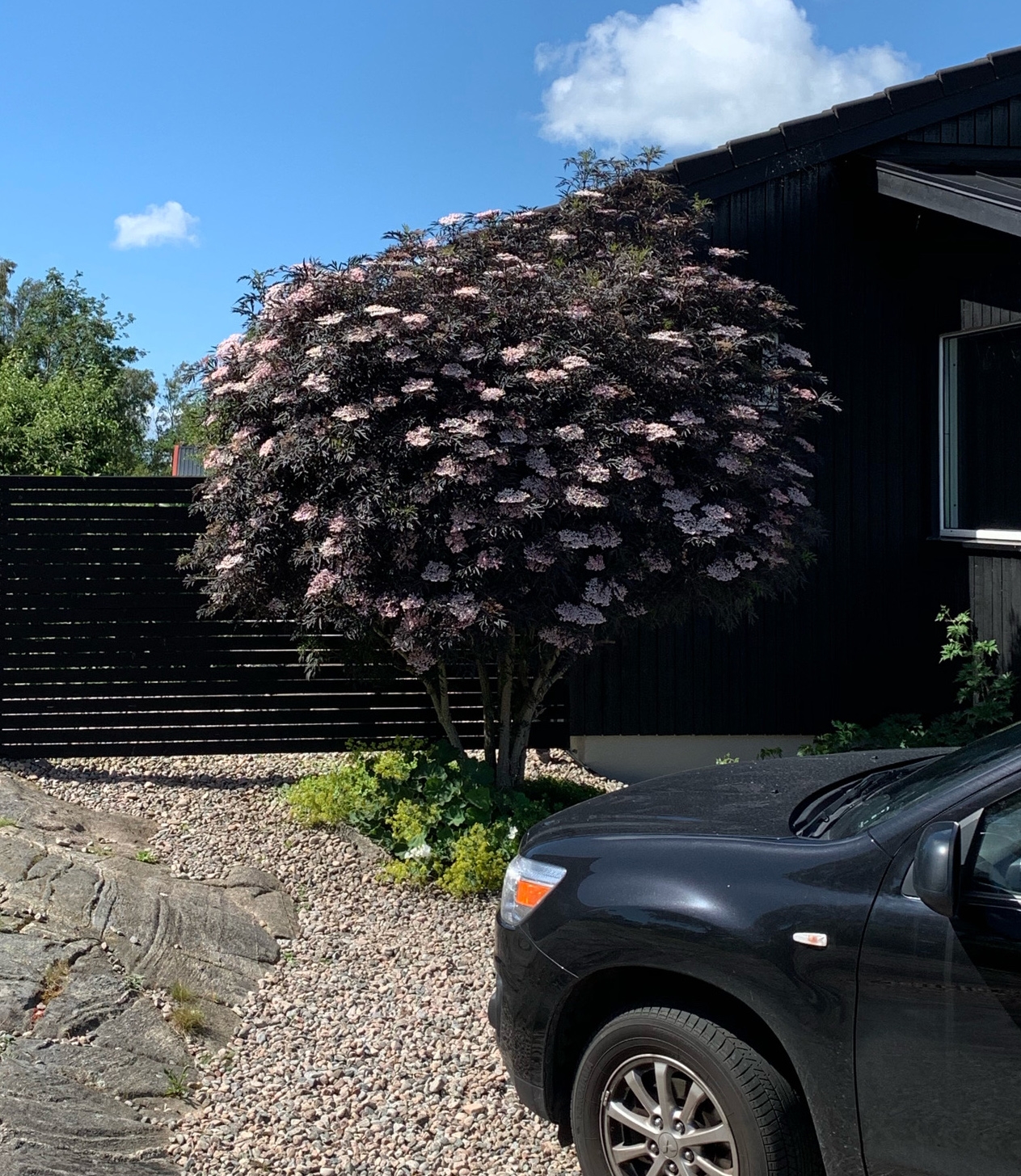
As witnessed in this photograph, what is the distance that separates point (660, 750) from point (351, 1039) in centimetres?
437

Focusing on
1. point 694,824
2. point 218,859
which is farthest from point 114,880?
point 694,824

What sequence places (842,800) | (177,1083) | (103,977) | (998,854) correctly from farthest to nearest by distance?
1. (103,977)
2. (177,1083)
3. (842,800)
4. (998,854)

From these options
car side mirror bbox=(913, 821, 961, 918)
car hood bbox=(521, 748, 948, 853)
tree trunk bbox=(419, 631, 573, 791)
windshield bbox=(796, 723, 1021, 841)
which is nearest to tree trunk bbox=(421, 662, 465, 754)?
tree trunk bbox=(419, 631, 573, 791)

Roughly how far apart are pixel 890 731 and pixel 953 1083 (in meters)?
5.49

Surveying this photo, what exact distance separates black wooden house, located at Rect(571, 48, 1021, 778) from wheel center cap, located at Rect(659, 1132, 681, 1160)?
16.9 ft

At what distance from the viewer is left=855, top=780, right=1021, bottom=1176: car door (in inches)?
92.9

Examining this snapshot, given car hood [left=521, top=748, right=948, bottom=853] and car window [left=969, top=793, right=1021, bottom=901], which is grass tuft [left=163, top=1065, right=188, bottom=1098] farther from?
car window [left=969, top=793, right=1021, bottom=901]

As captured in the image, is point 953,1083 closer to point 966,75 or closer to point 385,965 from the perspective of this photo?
point 385,965

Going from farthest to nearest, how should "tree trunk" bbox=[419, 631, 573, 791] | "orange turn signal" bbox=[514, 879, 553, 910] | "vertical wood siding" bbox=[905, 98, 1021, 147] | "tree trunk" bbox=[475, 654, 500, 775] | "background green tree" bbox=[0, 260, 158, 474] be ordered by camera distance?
"background green tree" bbox=[0, 260, 158, 474] → "vertical wood siding" bbox=[905, 98, 1021, 147] → "tree trunk" bbox=[475, 654, 500, 775] → "tree trunk" bbox=[419, 631, 573, 791] → "orange turn signal" bbox=[514, 879, 553, 910]

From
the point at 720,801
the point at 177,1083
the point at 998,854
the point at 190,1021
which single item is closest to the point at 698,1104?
the point at 720,801

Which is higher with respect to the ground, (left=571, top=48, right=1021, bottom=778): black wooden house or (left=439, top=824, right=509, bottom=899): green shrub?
(left=571, top=48, right=1021, bottom=778): black wooden house

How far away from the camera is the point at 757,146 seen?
7832 mm

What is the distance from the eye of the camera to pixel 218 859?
19.2 ft

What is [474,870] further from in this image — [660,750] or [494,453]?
[660,750]
